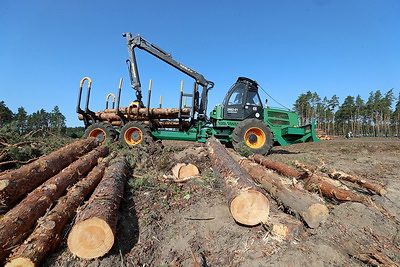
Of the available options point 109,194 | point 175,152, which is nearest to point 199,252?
point 109,194

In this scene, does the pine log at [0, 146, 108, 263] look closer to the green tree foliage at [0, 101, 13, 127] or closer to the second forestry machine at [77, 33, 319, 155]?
the second forestry machine at [77, 33, 319, 155]

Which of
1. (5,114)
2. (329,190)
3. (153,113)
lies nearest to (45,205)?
(329,190)

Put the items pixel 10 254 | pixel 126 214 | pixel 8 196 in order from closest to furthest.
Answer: pixel 10 254, pixel 8 196, pixel 126 214

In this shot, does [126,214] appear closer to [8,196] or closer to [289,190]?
[8,196]

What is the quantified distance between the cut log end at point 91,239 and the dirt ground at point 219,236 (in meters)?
0.13

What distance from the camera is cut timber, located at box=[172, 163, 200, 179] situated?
5.12 m

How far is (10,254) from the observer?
2391mm

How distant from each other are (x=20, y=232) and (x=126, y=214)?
134 centimetres

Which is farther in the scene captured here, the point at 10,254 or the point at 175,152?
the point at 175,152

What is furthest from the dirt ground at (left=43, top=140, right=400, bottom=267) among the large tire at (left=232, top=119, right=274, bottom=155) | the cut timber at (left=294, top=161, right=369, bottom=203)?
the large tire at (left=232, top=119, right=274, bottom=155)

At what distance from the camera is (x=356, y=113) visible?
1946 inches

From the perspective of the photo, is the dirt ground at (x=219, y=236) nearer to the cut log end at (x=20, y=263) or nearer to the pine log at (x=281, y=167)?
the cut log end at (x=20, y=263)

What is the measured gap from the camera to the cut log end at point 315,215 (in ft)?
10.2

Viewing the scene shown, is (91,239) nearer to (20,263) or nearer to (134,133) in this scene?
(20,263)
